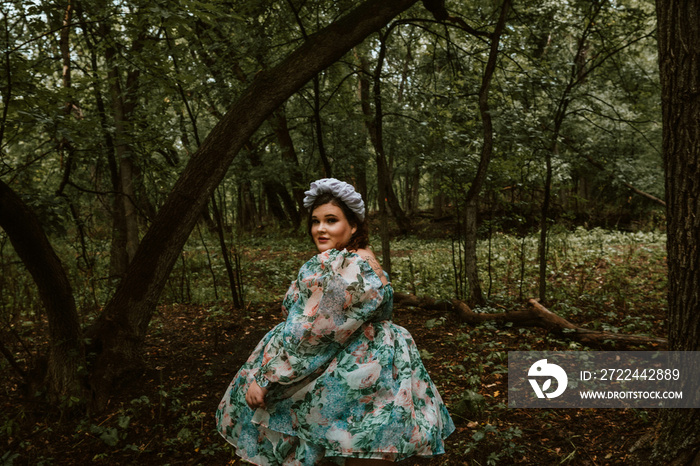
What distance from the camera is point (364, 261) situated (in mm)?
1990

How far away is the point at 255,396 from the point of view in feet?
6.19

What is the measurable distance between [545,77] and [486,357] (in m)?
3.69

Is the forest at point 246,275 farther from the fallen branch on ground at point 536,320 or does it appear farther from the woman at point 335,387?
the woman at point 335,387

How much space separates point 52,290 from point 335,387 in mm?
2620

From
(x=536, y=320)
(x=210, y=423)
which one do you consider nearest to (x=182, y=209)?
(x=210, y=423)

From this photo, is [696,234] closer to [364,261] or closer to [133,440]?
[364,261]

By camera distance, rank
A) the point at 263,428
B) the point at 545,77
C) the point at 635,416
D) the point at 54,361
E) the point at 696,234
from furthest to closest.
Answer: the point at 545,77 < the point at 54,361 < the point at 635,416 < the point at 696,234 < the point at 263,428

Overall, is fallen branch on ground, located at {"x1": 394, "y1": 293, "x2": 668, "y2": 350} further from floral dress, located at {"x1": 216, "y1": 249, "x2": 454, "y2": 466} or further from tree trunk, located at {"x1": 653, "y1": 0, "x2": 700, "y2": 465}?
floral dress, located at {"x1": 216, "y1": 249, "x2": 454, "y2": 466}

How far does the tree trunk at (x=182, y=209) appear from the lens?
365cm

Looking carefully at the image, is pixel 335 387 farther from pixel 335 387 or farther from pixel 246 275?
pixel 246 275

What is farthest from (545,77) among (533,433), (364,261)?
(364,261)

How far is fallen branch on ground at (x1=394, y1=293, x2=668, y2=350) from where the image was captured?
430cm

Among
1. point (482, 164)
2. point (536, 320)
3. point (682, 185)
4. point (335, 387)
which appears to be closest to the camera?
point (335, 387)

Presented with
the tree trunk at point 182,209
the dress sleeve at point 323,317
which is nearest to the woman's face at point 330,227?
the dress sleeve at point 323,317
